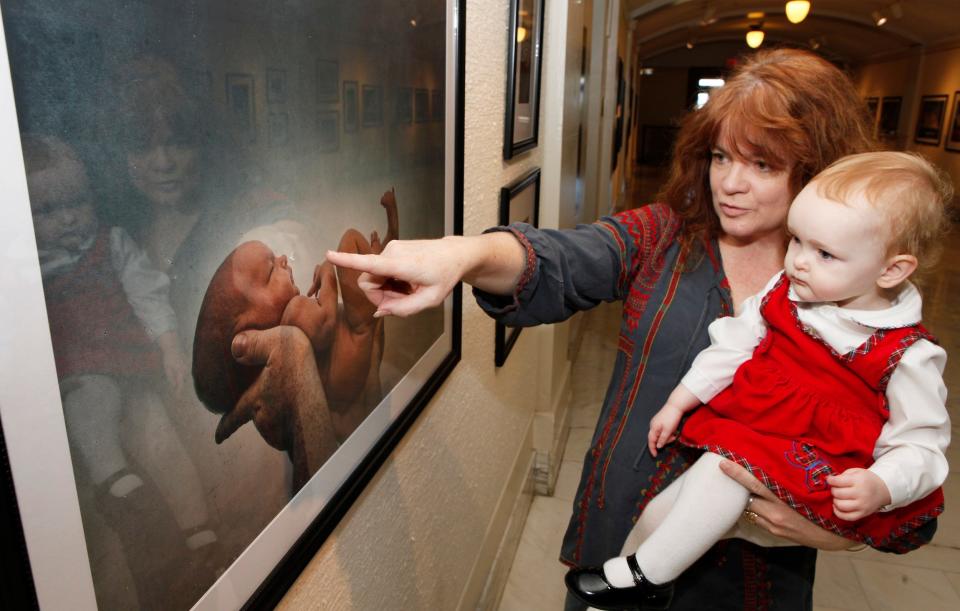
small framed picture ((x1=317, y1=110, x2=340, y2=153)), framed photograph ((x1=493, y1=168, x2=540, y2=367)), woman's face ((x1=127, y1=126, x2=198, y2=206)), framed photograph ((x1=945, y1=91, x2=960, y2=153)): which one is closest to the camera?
woman's face ((x1=127, y1=126, x2=198, y2=206))

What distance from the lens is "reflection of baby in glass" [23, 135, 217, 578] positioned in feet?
1.77

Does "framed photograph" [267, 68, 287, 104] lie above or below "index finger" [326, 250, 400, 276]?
above

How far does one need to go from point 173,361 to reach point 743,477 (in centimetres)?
115

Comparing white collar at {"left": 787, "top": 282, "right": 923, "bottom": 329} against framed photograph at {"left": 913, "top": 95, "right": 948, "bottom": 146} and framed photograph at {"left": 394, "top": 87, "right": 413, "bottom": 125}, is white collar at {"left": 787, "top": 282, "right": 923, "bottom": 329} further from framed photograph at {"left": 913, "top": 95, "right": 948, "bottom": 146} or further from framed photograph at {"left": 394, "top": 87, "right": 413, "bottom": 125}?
framed photograph at {"left": 913, "top": 95, "right": 948, "bottom": 146}

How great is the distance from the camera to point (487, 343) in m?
2.35

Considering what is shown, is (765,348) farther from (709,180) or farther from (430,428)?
(430,428)

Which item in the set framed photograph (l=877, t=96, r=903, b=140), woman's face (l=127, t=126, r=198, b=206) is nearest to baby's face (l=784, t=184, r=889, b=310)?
woman's face (l=127, t=126, r=198, b=206)

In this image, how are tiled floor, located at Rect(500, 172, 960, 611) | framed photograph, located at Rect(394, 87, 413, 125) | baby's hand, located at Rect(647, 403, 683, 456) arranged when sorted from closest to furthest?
framed photograph, located at Rect(394, 87, 413, 125), baby's hand, located at Rect(647, 403, 683, 456), tiled floor, located at Rect(500, 172, 960, 611)

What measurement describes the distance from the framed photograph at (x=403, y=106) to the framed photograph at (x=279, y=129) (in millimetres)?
382

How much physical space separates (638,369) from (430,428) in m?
0.55

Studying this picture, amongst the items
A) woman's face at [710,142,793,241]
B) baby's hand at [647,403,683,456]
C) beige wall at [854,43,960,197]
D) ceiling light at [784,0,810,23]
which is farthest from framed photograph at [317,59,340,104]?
ceiling light at [784,0,810,23]

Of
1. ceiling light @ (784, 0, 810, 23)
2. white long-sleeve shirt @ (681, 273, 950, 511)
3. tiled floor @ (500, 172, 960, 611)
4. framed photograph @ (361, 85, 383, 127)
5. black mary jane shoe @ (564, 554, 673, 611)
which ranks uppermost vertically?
ceiling light @ (784, 0, 810, 23)

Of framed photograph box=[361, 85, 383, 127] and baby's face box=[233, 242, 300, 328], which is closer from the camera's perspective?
baby's face box=[233, 242, 300, 328]

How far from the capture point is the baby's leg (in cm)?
143
